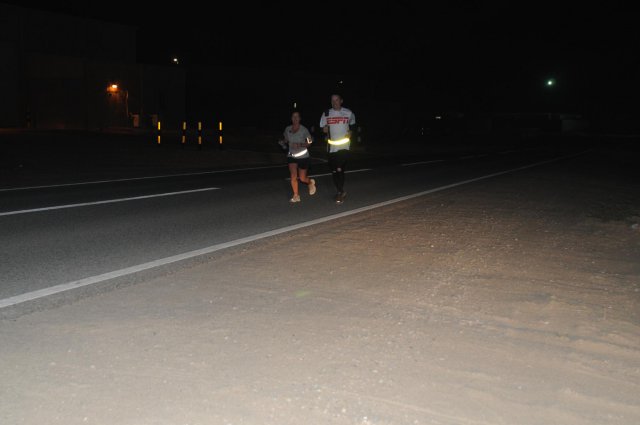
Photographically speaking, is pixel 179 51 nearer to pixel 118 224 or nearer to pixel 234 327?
pixel 118 224

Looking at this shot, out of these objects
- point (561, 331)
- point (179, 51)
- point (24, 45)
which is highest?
point (179, 51)

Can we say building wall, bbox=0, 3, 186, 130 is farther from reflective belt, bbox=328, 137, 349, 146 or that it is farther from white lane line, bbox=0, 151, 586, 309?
white lane line, bbox=0, 151, 586, 309

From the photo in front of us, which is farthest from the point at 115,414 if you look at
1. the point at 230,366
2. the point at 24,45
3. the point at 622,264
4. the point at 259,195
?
the point at 24,45

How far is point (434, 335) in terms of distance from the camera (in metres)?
4.92

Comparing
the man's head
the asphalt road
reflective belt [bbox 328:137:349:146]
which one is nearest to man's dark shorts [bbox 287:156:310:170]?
reflective belt [bbox 328:137:349:146]

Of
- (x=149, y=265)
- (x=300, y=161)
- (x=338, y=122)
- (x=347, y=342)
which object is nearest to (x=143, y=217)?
(x=300, y=161)

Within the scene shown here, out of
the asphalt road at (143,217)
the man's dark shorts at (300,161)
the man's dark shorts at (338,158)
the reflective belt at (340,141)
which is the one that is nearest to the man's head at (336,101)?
the reflective belt at (340,141)

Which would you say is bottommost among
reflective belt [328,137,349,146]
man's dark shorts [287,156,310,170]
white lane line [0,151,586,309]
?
white lane line [0,151,586,309]

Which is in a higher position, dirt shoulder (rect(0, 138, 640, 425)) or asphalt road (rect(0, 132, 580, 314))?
asphalt road (rect(0, 132, 580, 314))

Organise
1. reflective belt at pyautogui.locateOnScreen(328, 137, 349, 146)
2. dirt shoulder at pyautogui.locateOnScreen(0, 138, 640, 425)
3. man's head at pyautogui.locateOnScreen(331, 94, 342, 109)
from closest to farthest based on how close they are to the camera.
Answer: dirt shoulder at pyautogui.locateOnScreen(0, 138, 640, 425)
man's head at pyautogui.locateOnScreen(331, 94, 342, 109)
reflective belt at pyautogui.locateOnScreen(328, 137, 349, 146)

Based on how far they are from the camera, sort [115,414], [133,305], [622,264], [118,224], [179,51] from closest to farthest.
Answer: [115,414]
[133,305]
[622,264]
[118,224]
[179,51]

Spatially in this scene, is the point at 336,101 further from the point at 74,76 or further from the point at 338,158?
the point at 74,76

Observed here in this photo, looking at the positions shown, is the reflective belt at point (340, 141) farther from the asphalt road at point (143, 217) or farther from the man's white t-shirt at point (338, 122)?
the asphalt road at point (143, 217)

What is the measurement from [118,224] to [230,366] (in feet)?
18.8
